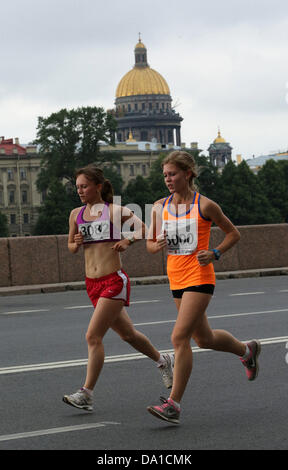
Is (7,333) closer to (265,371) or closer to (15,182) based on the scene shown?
(265,371)

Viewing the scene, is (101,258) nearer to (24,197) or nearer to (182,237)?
(182,237)

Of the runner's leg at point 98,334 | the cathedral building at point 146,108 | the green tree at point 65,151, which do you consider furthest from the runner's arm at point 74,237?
the cathedral building at point 146,108

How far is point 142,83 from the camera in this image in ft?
593

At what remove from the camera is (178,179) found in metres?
6.66

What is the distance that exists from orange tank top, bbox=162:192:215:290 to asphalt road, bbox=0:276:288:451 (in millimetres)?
852

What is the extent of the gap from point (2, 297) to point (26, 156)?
126399mm

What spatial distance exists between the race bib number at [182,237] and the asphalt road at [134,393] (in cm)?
103

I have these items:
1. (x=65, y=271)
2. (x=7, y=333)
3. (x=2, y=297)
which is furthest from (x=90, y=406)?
(x=65, y=271)

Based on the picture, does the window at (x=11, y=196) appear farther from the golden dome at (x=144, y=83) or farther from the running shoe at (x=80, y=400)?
the running shoe at (x=80, y=400)

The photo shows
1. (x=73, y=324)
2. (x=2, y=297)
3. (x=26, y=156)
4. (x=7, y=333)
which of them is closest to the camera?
(x=7, y=333)

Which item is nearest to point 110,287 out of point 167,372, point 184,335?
point 184,335

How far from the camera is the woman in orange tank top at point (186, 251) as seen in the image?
20.9 ft

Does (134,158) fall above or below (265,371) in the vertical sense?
above

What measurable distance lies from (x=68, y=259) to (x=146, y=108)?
161m
